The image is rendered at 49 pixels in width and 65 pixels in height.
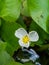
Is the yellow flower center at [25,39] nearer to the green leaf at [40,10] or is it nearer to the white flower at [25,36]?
the white flower at [25,36]

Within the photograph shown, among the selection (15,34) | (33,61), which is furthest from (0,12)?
(33,61)

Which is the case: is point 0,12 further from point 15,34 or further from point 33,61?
point 33,61

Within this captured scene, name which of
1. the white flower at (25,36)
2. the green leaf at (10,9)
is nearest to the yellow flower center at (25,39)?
the white flower at (25,36)

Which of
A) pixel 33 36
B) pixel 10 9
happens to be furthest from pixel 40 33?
pixel 10 9

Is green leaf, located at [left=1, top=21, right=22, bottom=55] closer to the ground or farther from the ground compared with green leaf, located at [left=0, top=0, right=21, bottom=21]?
closer to the ground

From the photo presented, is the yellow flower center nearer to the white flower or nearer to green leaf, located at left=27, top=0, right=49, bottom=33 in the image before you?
the white flower

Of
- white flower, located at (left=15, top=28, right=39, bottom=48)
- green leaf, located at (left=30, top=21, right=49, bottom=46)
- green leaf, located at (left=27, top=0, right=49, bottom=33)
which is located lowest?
green leaf, located at (left=30, top=21, right=49, bottom=46)

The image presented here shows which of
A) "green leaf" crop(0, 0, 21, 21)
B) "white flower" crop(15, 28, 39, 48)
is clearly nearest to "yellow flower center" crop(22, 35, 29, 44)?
"white flower" crop(15, 28, 39, 48)
